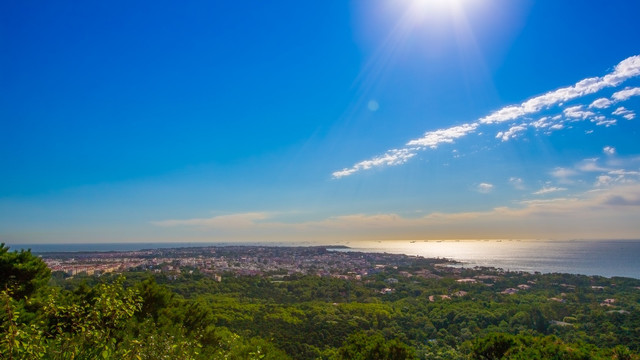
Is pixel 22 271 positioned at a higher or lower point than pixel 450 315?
higher

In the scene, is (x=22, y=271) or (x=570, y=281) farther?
(x=570, y=281)

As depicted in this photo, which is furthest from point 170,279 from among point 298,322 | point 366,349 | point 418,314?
point 366,349

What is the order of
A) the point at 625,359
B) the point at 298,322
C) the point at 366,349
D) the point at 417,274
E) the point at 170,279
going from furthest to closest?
the point at 417,274
the point at 170,279
the point at 298,322
the point at 366,349
the point at 625,359

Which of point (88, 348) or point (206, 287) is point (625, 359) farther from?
point (206, 287)

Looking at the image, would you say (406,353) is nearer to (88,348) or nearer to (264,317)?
(88,348)

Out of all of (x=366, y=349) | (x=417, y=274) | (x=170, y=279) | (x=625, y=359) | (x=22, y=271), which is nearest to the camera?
(x=22, y=271)

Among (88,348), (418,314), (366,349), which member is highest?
(88,348)
